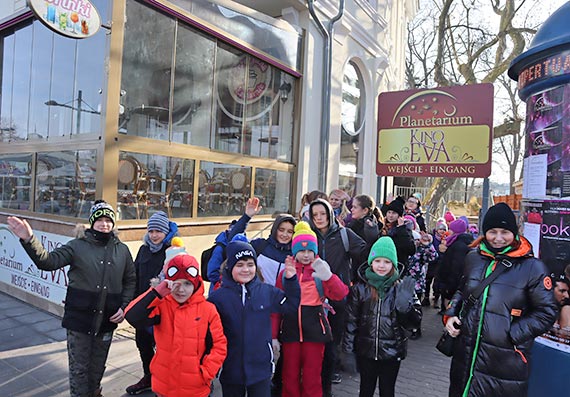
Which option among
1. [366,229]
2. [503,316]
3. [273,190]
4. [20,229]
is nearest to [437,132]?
[366,229]

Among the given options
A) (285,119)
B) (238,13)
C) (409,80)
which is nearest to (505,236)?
(238,13)

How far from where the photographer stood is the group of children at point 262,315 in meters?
2.37

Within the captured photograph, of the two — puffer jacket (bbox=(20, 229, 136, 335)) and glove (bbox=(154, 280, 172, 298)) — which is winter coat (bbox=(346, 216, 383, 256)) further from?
puffer jacket (bbox=(20, 229, 136, 335))

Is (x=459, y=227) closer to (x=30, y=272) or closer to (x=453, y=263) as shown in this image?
(x=453, y=263)

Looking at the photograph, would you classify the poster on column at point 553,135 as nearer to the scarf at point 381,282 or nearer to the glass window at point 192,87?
the scarf at point 381,282

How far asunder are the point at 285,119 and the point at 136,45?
394 cm

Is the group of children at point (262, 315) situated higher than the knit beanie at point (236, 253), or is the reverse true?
the knit beanie at point (236, 253)

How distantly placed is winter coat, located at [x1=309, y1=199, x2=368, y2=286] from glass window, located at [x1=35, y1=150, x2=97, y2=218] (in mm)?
3230

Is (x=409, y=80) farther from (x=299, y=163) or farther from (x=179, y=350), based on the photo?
(x=179, y=350)

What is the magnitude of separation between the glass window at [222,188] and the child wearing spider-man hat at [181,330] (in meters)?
4.16

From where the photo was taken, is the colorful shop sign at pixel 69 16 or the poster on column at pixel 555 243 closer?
the poster on column at pixel 555 243

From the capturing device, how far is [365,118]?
11.9 meters

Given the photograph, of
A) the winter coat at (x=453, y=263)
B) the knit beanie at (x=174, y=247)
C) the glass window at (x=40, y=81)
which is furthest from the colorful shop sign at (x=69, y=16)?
the winter coat at (x=453, y=263)

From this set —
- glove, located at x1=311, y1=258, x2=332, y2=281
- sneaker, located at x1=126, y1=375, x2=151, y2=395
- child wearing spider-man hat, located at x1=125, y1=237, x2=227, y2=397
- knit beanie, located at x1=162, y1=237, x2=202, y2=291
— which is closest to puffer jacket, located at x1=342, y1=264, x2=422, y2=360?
glove, located at x1=311, y1=258, x2=332, y2=281
